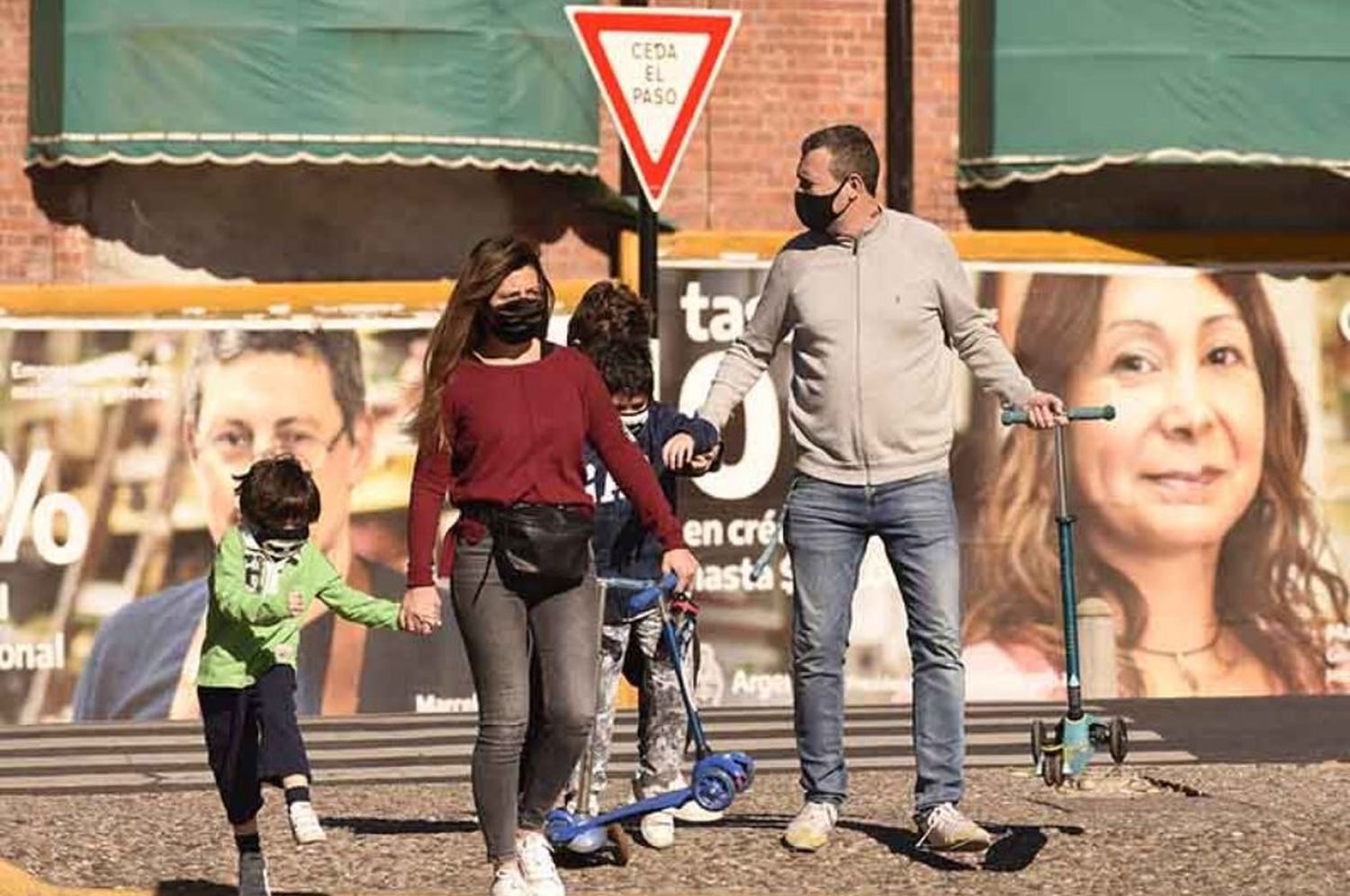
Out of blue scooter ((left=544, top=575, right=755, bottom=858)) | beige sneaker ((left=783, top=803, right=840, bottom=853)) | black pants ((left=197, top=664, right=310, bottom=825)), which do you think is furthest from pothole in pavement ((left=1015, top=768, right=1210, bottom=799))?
black pants ((left=197, top=664, right=310, bottom=825))

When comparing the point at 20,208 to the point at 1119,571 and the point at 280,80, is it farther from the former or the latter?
the point at 1119,571

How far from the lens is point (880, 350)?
11359 millimetres

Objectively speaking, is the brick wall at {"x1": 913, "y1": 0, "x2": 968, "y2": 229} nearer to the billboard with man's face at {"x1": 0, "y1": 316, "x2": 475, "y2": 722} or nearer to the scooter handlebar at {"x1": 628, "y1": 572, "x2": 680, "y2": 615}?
the billboard with man's face at {"x1": 0, "y1": 316, "x2": 475, "y2": 722}

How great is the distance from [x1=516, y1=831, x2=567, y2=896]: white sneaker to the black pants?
83 centimetres

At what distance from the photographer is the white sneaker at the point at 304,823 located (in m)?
11.6

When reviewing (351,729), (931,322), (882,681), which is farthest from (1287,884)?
(882,681)

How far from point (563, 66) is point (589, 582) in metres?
10.5

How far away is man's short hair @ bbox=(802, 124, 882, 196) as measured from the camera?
1141cm

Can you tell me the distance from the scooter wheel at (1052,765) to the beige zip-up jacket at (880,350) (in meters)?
1.76

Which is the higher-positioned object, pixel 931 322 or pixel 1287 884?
pixel 931 322

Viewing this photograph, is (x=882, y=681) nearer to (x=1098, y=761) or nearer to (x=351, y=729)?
(x=351, y=729)

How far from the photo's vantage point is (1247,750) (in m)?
16.4

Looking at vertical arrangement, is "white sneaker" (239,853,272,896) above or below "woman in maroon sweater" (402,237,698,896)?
below

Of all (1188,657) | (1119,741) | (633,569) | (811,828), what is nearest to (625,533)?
(633,569)
